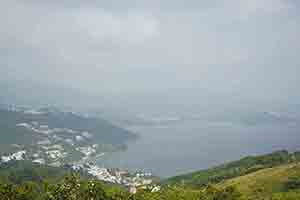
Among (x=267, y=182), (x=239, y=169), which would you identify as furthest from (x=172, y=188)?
(x=239, y=169)

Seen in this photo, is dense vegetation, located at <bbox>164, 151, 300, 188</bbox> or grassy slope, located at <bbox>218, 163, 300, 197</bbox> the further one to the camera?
dense vegetation, located at <bbox>164, 151, 300, 188</bbox>

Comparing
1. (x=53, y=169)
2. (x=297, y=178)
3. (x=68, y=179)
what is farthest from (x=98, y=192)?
(x=53, y=169)

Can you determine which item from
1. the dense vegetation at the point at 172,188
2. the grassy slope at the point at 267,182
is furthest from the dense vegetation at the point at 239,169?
the grassy slope at the point at 267,182

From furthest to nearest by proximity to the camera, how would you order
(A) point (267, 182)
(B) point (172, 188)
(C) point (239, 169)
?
1. (C) point (239, 169)
2. (A) point (267, 182)
3. (B) point (172, 188)

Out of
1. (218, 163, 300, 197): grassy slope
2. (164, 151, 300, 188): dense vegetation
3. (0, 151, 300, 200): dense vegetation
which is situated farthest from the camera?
(164, 151, 300, 188): dense vegetation

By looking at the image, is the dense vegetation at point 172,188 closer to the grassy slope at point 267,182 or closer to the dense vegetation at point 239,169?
the grassy slope at point 267,182

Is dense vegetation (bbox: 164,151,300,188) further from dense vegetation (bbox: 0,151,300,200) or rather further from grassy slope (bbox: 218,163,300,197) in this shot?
grassy slope (bbox: 218,163,300,197)

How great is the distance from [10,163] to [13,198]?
10429 centimetres

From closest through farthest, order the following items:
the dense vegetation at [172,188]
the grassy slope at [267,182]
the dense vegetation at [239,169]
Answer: the dense vegetation at [172,188]
the grassy slope at [267,182]
the dense vegetation at [239,169]

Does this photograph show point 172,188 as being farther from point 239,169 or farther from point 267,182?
point 239,169

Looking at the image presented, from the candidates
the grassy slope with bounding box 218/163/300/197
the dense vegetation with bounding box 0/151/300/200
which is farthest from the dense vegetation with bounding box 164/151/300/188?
the grassy slope with bounding box 218/163/300/197

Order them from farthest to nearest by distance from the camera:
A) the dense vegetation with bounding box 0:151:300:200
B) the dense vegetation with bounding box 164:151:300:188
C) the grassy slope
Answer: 1. the dense vegetation with bounding box 164:151:300:188
2. the grassy slope
3. the dense vegetation with bounding box 0:151:300:200

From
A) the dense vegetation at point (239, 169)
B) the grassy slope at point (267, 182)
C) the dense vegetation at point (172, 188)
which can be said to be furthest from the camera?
the dense vegetation at point (239, 169)

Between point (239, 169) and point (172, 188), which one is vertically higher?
point (239, 169)
